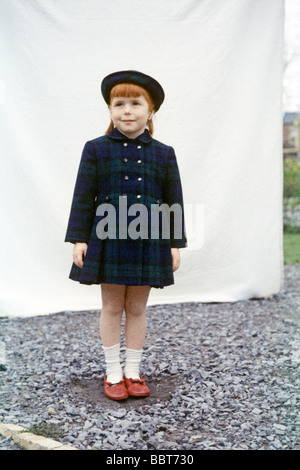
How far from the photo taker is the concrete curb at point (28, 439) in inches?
52.8

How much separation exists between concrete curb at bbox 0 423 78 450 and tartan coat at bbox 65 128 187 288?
0.48 m

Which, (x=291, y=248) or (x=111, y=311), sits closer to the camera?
(x=111, y=311)

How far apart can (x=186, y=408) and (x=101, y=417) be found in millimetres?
284

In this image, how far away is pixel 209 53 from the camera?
2939 millimetres

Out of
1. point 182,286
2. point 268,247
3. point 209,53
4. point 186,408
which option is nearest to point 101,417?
point 186,408

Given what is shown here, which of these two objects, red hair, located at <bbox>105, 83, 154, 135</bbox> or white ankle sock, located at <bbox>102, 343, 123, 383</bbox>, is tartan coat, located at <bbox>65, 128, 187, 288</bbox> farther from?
white ankle sock, located at <bbox>102, 343, 123, 383</bbox>

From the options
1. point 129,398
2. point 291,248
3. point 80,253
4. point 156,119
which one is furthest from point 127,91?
point 291,248

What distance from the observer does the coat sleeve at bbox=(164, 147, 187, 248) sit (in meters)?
1.75

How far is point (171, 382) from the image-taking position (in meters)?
1.92

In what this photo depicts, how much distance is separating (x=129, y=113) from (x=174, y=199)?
328 mm

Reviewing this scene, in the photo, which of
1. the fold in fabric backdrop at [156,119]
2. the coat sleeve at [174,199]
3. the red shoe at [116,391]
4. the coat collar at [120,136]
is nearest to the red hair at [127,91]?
the coat collar at [120,136]

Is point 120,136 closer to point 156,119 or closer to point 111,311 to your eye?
point 111,311

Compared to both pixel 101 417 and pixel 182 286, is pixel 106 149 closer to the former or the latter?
pixel 101 417

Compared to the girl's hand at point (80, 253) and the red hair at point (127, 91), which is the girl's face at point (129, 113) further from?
the girl's hand at point (80, 253)
